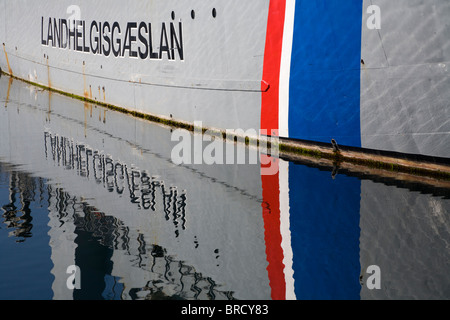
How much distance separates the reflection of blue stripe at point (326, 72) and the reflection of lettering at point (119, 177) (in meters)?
2.56

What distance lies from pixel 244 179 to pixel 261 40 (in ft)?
9.00

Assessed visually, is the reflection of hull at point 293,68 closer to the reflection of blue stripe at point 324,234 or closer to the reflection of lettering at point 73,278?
the reflection of blue stripe at point 324,234

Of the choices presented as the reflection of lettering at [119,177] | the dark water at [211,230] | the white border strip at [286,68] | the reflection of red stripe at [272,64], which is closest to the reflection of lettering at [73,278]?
the dark water at [211,230]

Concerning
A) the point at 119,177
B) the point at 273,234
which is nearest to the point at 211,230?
the point at 273,234

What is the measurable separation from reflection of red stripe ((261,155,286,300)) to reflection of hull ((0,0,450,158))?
4.88ft

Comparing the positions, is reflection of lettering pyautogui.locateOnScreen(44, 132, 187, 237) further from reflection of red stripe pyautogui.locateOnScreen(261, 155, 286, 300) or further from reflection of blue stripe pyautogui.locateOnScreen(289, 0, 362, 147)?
reflection of blue stripe pyautogui.locateOnScreen(289, 0, 362, 147)

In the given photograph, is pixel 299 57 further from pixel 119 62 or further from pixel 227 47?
pixel 119 62

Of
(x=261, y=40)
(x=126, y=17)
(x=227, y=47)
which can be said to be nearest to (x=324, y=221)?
(x=261, y=40)

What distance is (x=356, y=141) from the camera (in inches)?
360

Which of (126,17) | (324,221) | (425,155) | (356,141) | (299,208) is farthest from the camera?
(126,17)

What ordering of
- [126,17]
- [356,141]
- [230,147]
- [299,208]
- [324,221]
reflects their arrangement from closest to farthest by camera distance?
[324,221] < [299,208] < [356,141] < [230,147] < [126,17]

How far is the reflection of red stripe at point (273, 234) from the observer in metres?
5.15

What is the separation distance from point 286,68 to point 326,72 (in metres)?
0.75

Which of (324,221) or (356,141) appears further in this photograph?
(356,141)
